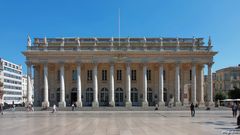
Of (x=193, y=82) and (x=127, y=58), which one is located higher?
(x=127, y=58)

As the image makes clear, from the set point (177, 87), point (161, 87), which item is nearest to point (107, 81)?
point (161, 87)

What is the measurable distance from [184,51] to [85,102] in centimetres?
2165

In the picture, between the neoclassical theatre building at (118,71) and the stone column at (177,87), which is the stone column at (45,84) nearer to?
the neoclassical theatre building at (118,71)

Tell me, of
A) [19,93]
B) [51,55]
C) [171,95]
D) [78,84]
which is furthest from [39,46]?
[19,93]

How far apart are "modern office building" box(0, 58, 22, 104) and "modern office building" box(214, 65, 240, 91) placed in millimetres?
71710

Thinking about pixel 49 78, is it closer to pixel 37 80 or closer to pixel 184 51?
pixel 37 80

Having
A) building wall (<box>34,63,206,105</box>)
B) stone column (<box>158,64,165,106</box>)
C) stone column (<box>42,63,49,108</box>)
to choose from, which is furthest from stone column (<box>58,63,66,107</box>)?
stone column (<box>158,64,165,106</box>)

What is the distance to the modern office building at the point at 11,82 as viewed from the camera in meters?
137

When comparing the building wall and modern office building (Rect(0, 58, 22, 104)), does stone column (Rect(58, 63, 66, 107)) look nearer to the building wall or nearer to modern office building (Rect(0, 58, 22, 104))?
the building wall

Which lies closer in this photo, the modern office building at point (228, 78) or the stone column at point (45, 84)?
the stone column at point (45, 84)

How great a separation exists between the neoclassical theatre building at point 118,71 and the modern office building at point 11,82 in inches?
2542

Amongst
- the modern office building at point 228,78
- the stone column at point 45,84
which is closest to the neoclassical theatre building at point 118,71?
the stone column at point 45,84

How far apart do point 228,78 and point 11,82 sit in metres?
83.3

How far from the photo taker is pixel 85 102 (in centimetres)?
7462
